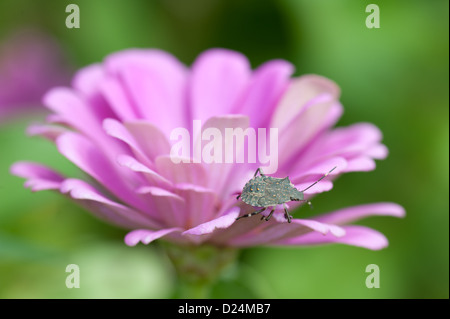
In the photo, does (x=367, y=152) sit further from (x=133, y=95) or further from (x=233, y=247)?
(x=133, y=95)

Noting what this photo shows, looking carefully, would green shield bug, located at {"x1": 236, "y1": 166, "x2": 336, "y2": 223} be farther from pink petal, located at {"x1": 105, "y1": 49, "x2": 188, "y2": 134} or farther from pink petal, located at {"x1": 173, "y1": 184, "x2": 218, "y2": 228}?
pink petal, located at {"x1": 105, "y1": 49, "x2": 188, "y2": 134}

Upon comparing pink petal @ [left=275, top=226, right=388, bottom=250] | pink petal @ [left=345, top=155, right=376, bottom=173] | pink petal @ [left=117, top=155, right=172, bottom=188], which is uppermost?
pink petal @ [left=345, top=155, right=376, bottom=173]

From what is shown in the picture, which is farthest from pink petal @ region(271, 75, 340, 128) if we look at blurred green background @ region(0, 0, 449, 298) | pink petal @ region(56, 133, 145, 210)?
blurred green background @ region(0, 0, 449, 298)

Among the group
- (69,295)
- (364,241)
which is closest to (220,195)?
(364,241)

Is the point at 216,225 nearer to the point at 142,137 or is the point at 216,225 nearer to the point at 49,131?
the point at 142,137

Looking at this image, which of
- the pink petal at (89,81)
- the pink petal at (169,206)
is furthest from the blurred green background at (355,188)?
the pink petal at (169,206)

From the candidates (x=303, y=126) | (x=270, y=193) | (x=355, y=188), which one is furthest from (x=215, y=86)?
(x=355, y=188)

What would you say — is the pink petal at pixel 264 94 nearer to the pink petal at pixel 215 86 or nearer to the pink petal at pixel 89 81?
the pink petal at pixel 215 86
